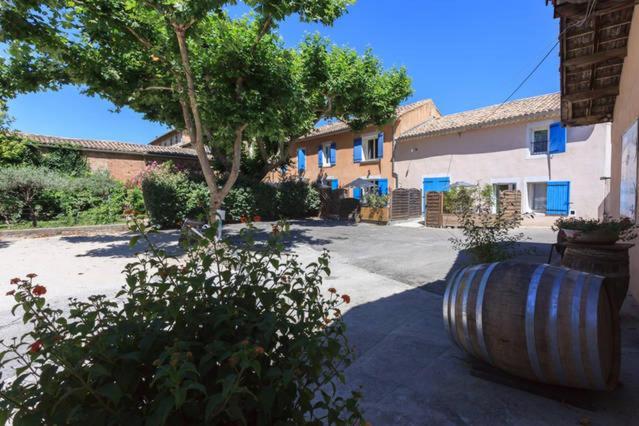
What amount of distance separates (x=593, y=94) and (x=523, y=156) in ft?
31.0

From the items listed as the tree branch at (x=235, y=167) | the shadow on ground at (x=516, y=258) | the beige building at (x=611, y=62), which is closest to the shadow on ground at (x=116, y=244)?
the tree branch at (x=235, y=167)

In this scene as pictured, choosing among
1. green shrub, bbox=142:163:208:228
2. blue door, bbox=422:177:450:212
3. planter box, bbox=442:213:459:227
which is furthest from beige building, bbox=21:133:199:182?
planter box, bbox=442:213:459:227

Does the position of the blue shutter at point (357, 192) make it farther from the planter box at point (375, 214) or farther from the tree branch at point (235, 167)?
the tree branch at point (235, 167)

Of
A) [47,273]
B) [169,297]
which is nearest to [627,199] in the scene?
[169,297]

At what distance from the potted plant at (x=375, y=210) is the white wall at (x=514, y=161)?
9.12ft

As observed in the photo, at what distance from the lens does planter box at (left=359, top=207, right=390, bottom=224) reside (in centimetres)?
1679

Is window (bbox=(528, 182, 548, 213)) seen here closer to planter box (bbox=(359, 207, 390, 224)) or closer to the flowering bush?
planter box (bbox=(359, 207, 390, 224))

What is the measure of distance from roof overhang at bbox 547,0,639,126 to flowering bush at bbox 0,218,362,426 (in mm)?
3632

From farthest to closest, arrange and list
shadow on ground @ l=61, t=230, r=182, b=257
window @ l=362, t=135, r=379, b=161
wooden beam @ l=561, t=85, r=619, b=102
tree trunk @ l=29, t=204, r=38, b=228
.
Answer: window @ l=362, t=135, r=379, b=161
tree trunk @ l=29, t=204, r=38, b=228
shadow on ground @ l=61, t=230, r=182, b=257
wooden beam @ l=561, t=85, r=619, b=102

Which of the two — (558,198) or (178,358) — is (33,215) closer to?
(178,358)

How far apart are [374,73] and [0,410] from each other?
15764 mm

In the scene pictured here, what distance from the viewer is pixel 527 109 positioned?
14.7 m

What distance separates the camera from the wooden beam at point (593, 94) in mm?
5891

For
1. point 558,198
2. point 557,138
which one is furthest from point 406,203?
point 557,138
